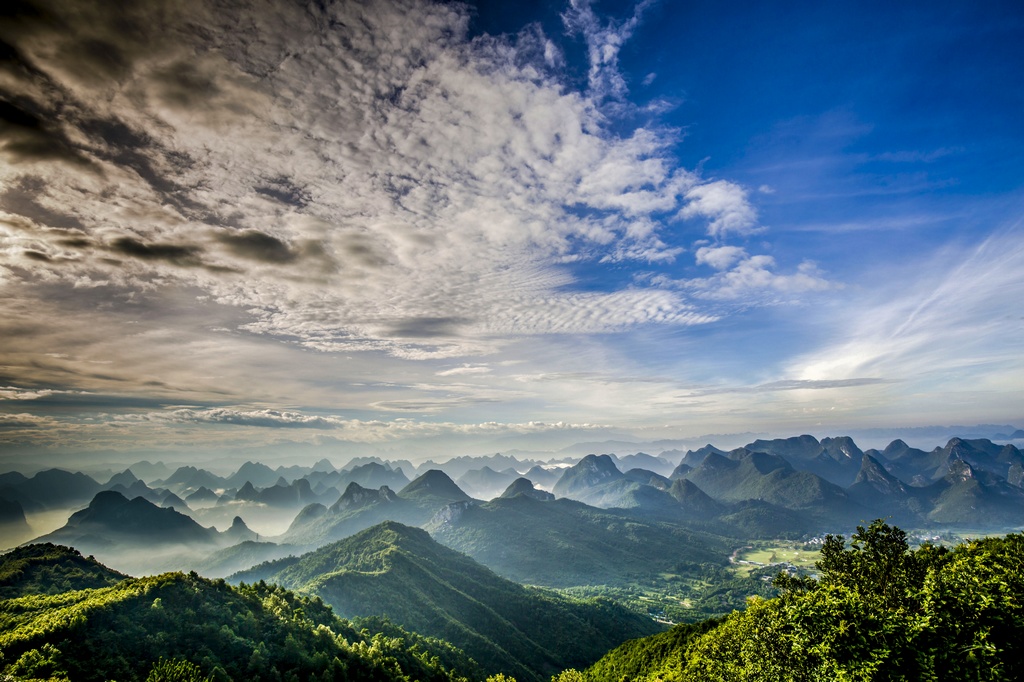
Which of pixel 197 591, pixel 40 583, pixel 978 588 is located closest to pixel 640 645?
pixel 978 588

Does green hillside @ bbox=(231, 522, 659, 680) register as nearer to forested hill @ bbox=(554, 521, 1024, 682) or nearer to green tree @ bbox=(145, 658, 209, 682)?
green tree @ bbox=(145, 658, 209, 682)

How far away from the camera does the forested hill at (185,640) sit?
53.3 meters

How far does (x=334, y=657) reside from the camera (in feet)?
253

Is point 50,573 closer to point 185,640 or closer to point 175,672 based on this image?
point 185,640

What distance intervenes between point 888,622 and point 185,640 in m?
93.9

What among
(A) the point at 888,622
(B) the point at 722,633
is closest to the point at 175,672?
(B) the point at 722,633

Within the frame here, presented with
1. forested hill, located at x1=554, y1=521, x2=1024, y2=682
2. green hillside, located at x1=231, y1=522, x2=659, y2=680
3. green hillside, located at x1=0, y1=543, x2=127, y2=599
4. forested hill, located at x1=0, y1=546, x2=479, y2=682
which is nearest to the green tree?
forested hill, located at x1=0, y1=546, x2=479, y2=682

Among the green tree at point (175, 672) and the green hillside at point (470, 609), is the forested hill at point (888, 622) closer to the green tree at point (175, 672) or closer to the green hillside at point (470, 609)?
the green tree at point (175, 672)

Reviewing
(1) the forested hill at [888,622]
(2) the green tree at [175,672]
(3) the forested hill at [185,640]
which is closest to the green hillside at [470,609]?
(3) the forested hill at [185,640]

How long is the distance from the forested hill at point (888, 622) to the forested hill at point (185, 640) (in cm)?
5673

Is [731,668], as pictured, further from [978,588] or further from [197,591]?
[197,591]

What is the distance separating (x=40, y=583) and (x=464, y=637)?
114546mm

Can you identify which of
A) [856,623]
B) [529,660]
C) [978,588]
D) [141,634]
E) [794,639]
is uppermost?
[978,588]

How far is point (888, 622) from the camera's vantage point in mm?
43094
